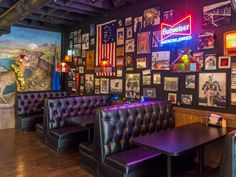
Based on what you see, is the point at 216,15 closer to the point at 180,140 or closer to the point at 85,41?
the point at 180,140

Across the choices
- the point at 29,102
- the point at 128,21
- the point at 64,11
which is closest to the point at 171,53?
the point at 128,21

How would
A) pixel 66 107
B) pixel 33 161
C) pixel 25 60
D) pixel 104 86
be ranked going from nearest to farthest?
pixel 33 161
pixel 66 107
pixel 104 86
pixel 25 60

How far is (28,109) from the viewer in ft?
20.0

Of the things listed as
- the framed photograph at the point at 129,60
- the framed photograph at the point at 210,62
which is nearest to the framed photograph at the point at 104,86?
the framed photograph at the point at 129,60

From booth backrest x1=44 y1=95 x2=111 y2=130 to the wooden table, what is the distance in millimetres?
2120

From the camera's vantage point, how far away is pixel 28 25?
691cm

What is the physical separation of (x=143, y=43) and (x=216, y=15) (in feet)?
5.20

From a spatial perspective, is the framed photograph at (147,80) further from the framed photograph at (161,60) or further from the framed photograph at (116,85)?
the framed photograph at (116,85)

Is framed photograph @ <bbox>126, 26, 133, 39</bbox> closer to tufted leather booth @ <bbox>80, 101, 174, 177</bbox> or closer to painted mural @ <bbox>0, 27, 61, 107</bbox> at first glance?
tufted leather booth @ <bbox>80, 101, 174, 177</bbox>

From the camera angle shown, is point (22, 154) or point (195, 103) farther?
point (22, 154)

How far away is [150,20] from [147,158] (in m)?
2.90

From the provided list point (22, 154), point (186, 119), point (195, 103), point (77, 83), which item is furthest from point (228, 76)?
point (77, 83)

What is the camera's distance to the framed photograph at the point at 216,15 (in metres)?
3.39

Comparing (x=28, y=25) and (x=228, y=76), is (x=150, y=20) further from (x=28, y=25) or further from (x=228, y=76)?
(x=28, y=25)
